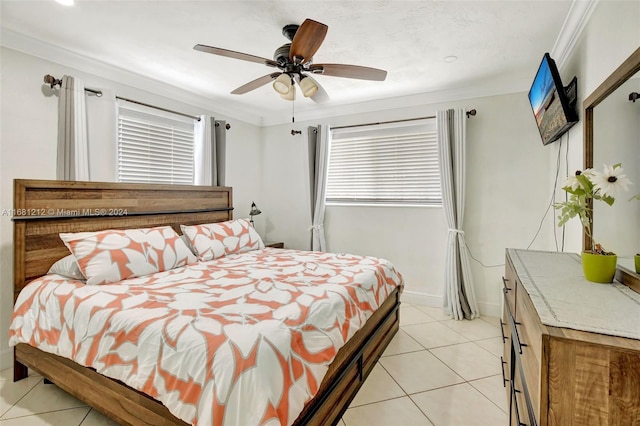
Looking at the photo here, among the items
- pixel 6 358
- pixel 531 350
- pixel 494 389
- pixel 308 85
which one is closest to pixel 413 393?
pixel 494 389

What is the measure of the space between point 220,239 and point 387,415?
2145 mm

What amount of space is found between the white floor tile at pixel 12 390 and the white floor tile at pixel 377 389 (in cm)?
217

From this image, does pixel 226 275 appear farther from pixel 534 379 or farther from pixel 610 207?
pixel 610 207

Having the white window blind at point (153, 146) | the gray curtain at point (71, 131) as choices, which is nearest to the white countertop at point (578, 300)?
the gray curtain at point (71, 131)

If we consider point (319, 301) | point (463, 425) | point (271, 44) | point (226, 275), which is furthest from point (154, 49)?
point (463, 425)

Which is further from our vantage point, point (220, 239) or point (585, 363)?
point (220, 239)

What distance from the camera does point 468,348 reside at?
2.67 m

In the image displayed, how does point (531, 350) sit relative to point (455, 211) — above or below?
below

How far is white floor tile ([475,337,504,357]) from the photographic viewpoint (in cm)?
260

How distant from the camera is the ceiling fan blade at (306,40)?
1603 millimetres

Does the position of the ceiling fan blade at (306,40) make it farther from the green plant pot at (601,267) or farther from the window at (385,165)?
the window at (385,165)

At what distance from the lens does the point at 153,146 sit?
3.30 meters

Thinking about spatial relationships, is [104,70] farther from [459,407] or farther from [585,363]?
[459,407]

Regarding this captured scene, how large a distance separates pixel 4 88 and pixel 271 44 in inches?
→ 79.5
